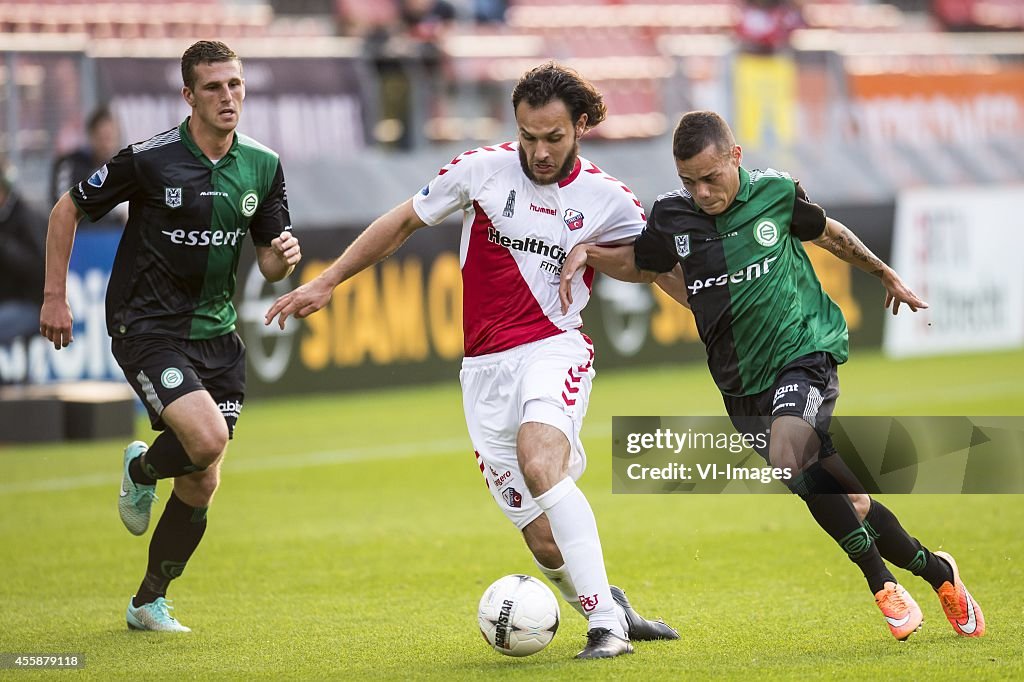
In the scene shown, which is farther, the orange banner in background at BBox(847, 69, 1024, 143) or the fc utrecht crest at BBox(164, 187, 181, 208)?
the orange banner in background at BBox(847, 69, 1024, 143)

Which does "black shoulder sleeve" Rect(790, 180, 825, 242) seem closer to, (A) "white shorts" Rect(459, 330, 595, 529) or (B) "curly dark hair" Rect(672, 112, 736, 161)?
(B) "curly dark hair" Rect(672, 112, 736, 161)

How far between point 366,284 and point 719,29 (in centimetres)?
1174

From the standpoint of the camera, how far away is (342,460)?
11781 mm

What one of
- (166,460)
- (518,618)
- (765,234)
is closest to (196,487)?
(166,460)

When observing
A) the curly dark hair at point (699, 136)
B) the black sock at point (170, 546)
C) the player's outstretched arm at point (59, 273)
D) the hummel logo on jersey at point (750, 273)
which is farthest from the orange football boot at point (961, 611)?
the player's outstretched arm at point (59, 273)

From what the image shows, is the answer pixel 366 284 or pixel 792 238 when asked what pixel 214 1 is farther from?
pixel 792 238

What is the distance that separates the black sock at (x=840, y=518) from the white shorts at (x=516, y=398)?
0.88 meters

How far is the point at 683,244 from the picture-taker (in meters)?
6.13

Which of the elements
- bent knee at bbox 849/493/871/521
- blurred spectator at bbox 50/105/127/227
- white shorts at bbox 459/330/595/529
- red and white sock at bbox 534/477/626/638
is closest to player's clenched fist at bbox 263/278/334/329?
white shorts at bbox 459/330/595/529

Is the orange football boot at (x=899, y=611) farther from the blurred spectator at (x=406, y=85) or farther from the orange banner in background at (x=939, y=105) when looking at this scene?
the orange banner in background at (x=939, y=105)

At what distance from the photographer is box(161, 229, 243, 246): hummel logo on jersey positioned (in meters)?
6.66

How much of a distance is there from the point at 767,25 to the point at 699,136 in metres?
14.7

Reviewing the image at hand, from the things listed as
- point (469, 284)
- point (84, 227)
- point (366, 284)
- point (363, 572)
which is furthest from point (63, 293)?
point (366, 284)

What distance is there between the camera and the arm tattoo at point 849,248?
20.5 ft
